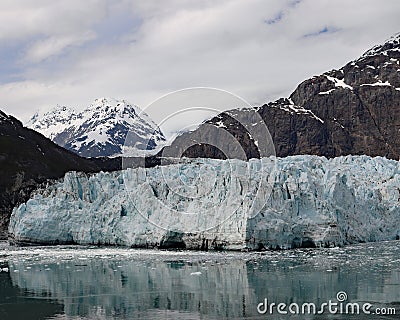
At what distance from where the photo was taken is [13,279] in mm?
18250

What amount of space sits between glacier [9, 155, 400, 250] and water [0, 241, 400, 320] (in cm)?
146

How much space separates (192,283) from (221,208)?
30.0 feet

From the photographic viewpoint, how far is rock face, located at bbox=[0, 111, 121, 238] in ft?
188

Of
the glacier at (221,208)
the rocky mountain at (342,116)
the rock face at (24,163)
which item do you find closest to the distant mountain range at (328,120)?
the rocky mountain at (342,116)

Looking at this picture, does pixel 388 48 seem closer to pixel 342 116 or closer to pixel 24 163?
pixel 342 116

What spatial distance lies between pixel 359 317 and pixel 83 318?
582 cm

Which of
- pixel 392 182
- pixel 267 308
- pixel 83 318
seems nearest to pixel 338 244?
pixel 392 182

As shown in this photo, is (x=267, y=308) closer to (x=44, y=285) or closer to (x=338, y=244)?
(x=44, y=285)

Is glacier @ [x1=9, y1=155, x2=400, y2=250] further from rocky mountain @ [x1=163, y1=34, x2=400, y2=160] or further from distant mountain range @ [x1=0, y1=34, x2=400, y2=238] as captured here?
rocky mountain @ [x1=163, y1=34, x2=400, y2=160]

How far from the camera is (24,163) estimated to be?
219 feet

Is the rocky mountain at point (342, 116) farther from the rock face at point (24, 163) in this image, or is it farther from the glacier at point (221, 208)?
the glacier at point (221, 208)

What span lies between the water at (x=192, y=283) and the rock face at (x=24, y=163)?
2842 centimetres

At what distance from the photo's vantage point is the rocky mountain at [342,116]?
314ft

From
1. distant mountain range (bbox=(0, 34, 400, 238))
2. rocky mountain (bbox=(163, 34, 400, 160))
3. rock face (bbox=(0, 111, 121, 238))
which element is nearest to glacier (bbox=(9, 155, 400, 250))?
rock face (bbox=(0, 111, 121, 238))
